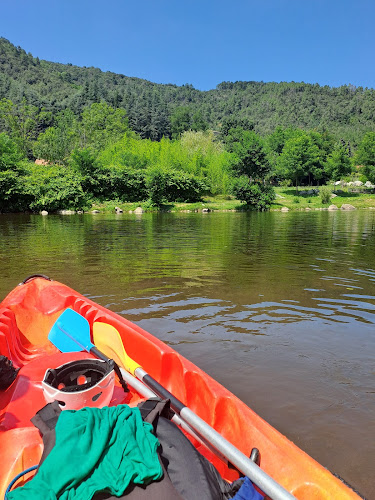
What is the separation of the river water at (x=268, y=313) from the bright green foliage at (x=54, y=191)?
20.3 meters

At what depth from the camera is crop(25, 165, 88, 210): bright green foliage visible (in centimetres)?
3118

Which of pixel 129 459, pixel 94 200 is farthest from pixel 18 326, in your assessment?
pixel 94 200

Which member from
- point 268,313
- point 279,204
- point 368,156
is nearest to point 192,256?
point 268,313

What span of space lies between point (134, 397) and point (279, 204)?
36809 mm

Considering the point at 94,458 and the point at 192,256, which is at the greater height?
the point at 94,458

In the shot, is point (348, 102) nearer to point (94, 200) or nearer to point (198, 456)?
point (94, 200)

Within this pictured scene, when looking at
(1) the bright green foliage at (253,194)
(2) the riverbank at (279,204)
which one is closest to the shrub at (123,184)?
(2) the riverbank at (279,204)

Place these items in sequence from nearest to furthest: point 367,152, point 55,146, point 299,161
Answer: point 299,161, point 367,152, point 55,146

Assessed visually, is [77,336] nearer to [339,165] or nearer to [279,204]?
[279,204]

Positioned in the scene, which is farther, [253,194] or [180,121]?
[180,121]

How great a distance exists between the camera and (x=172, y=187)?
3731 cm

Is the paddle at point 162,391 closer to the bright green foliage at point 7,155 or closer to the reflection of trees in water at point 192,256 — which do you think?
the reflection of trees in water at point 192,256

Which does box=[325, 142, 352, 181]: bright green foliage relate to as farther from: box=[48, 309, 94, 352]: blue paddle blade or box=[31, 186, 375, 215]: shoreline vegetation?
box=[48, 309, 94, 352]: blue paddle blade

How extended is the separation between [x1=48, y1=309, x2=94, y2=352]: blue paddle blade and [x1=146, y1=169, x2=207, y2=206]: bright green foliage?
31.9 m
